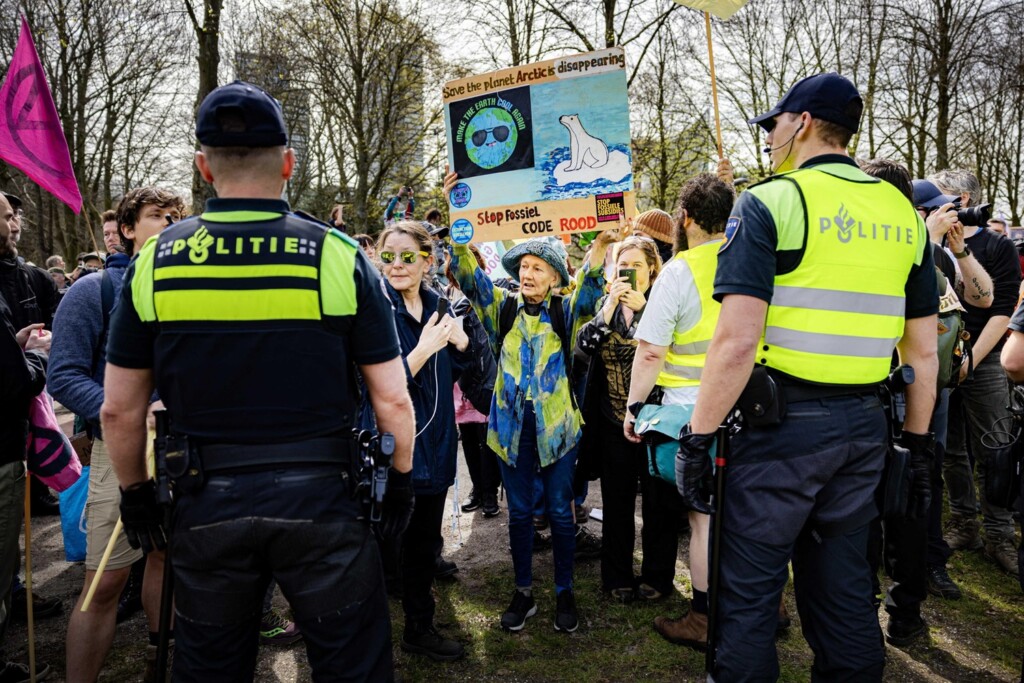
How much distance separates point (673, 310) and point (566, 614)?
1815mm

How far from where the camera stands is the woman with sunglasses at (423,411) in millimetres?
3416

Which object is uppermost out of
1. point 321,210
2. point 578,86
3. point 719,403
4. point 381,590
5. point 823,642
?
point 321,210

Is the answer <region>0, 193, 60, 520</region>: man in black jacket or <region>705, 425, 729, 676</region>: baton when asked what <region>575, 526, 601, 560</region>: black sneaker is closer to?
<region>705, 425, 729, 676</region>: baton

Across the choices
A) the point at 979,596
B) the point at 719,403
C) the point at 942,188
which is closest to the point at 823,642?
the point at 719,403

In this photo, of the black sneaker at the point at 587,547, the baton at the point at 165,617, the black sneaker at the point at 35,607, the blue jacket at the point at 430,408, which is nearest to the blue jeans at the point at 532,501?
the blue jacket at the point at 430,408

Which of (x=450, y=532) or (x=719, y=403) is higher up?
(x=719, y=403)

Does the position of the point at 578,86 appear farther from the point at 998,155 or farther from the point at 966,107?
the point at 998,155

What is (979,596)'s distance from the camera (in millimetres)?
4008

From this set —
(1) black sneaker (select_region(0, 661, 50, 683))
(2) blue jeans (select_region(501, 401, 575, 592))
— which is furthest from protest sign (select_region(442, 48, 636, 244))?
(1) black sneaker (select_region(0, 661, 50, 683))

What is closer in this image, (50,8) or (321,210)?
(50,8)

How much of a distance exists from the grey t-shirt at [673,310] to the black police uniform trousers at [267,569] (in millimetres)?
1765

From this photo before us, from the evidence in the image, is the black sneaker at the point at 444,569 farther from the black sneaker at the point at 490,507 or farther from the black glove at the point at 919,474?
the black glove at the point at 919,474

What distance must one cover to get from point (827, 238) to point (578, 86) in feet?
Answer: 8.36

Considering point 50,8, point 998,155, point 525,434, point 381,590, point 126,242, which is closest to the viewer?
point 381,590
